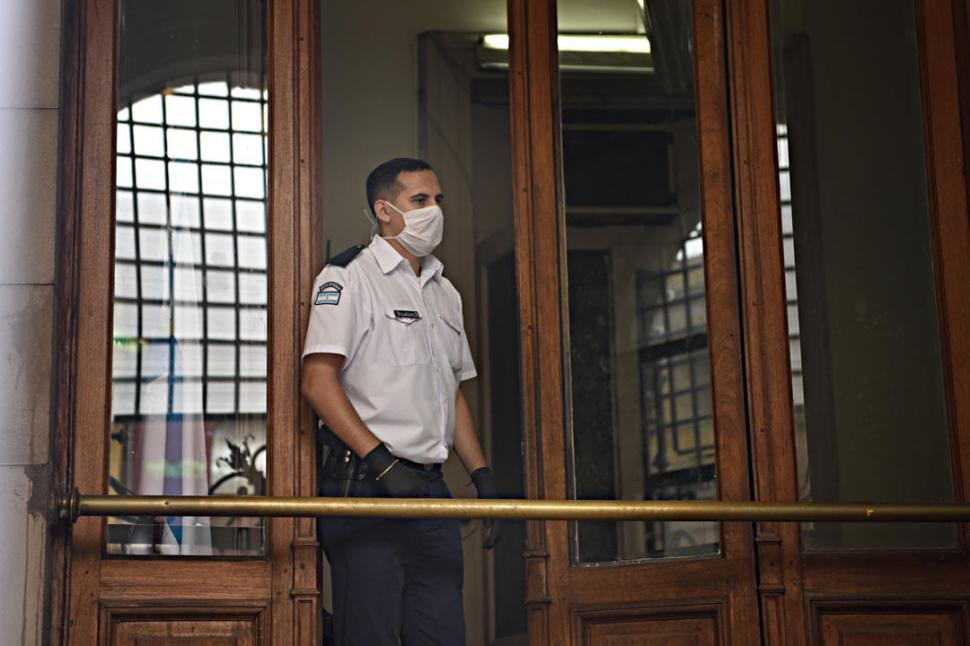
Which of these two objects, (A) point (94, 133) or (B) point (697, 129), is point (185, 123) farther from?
(B) point (697, 129)

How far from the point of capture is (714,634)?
5094 mm

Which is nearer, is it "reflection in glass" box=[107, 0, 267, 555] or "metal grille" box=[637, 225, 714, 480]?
"reflection in glass" box=[107, 0, 267, 555]

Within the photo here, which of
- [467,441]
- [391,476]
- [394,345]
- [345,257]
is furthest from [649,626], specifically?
[345,257]

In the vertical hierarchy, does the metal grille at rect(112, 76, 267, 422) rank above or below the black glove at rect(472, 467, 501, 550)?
above

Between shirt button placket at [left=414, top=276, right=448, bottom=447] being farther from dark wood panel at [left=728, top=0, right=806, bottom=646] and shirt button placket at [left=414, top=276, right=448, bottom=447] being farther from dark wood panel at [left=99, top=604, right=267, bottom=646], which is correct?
dark wood panel at [left=728, top=0, right=806, bottom=646]

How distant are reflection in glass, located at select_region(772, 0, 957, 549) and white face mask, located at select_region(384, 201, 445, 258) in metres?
1.15

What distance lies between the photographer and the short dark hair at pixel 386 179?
5312 mm

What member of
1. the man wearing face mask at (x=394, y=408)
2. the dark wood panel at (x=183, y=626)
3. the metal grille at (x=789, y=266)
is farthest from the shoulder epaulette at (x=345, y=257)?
the metal grille at (x=789, y=266)

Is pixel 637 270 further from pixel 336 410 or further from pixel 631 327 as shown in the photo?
pixel 336 410

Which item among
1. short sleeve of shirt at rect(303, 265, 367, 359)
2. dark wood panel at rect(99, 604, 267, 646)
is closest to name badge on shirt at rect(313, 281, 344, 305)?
short sleeve of shirt at rect(303, 265, 367, 359)

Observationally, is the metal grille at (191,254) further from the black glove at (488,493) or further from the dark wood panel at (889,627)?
the dark wood panel at (889,627)

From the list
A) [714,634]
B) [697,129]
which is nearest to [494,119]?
[697,129]

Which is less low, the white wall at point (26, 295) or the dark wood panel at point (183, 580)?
the white wall at point (26, 295)

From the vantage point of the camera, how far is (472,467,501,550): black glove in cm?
511
